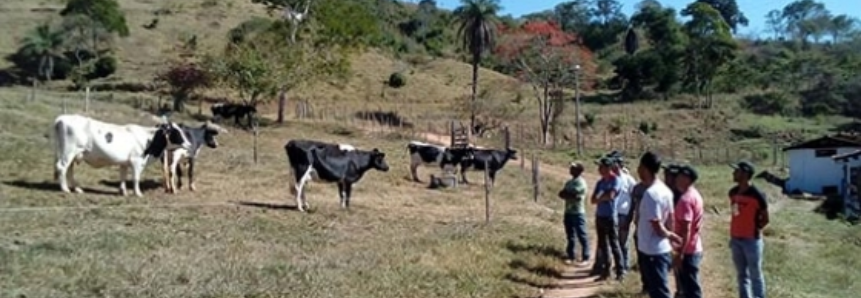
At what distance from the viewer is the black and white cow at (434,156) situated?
31.0m

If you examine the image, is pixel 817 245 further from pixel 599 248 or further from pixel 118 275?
pixel 118 275

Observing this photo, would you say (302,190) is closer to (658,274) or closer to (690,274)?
(690,274)

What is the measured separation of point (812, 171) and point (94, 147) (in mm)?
35248

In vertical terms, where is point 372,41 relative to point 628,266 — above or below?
above

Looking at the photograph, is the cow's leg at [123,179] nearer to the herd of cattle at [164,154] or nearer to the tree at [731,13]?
the herd of cattle at [164,154]

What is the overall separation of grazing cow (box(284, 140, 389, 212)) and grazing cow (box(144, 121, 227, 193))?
6.79 feet

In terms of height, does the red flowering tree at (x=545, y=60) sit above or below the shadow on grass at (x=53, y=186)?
above

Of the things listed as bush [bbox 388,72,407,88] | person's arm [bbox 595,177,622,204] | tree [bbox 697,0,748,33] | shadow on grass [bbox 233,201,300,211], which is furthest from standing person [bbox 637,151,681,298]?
tree [bbox 697,0,748,33]

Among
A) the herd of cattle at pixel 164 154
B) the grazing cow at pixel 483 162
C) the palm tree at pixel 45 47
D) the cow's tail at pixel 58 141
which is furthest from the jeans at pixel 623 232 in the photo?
the palm tree at pixel 45 47

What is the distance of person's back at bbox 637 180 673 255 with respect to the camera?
9.73m

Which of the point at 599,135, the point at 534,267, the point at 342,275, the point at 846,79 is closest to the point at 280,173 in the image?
the point at 534,267

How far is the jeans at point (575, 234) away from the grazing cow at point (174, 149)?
27.5ft

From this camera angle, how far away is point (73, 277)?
10.5 m

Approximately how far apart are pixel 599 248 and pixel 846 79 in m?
67.2
